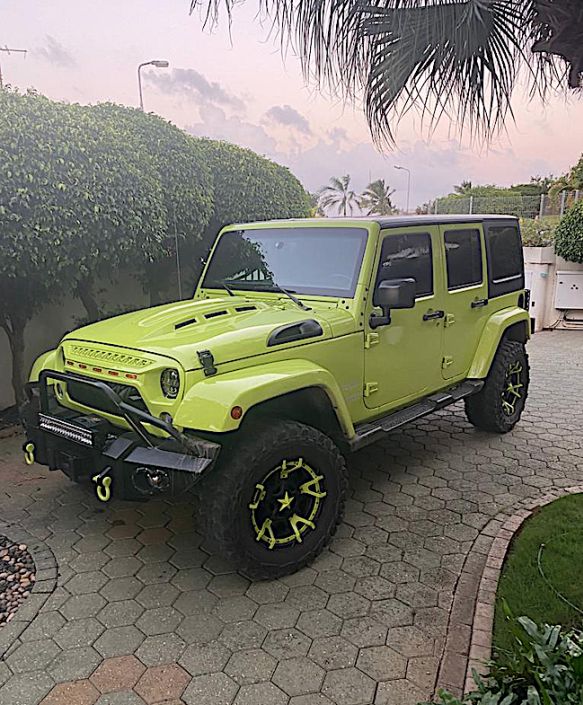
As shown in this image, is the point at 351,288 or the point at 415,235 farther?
the point at 415,235

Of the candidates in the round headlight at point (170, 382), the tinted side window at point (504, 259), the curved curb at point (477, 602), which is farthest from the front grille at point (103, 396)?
the tinted side window at point (504, 259)

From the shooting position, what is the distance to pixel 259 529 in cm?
305

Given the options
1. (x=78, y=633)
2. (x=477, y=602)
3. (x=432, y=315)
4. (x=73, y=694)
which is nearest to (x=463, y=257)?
(x=432, y=315)

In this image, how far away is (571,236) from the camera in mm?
10352

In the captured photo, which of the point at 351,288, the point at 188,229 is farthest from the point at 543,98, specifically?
the point at 188,229

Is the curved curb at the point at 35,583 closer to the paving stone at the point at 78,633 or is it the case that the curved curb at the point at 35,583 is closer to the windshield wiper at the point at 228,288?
the paving stone at the point at 78,633

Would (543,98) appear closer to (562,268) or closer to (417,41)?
(417,41)

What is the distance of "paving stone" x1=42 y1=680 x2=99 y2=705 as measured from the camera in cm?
233

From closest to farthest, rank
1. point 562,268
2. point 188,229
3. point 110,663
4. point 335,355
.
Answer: point 110,663, point 335,355, point 188,229, point 562,268

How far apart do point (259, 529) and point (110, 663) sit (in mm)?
932

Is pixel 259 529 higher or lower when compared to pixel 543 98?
lower

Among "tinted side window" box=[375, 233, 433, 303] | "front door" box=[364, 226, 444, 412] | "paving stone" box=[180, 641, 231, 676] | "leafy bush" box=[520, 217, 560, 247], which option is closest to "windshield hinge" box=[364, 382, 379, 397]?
"front door" box=[364, 226, 444, 412]

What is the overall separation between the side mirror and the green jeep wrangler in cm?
1

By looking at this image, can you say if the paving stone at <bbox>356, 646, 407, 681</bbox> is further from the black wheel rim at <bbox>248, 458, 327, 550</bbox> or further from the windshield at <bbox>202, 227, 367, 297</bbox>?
the windshield at <bbox>202, 227, 367, 297</bbox>
